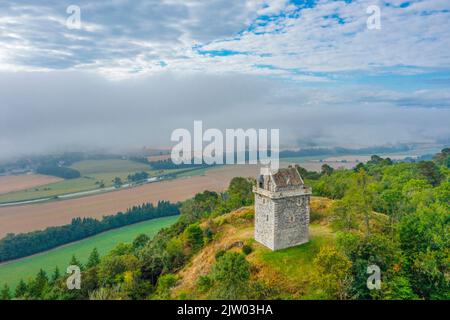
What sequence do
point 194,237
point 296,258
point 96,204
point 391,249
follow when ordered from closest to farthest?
1. point 391,249
2. point 296,258
3. point 194,237
4. point 96,204

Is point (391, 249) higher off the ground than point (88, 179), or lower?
higher

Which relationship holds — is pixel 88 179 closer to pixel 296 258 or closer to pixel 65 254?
pixel 65 254

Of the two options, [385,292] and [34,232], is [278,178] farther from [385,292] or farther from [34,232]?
[34,232]

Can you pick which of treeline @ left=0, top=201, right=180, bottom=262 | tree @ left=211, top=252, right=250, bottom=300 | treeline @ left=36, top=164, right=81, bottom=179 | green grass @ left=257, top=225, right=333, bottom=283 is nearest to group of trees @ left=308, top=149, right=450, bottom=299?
green grass @ left=257, top=225, right=333, bottom=283

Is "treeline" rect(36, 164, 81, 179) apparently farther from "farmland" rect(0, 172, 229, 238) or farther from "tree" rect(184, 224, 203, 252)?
"tree" rect(184, 224, 203, 252)

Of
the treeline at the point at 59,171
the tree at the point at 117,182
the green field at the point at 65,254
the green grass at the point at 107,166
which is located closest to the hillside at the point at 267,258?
the green field at the point at 65,254

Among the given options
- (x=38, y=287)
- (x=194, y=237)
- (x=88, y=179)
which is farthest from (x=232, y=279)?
(x=88, y=179)
